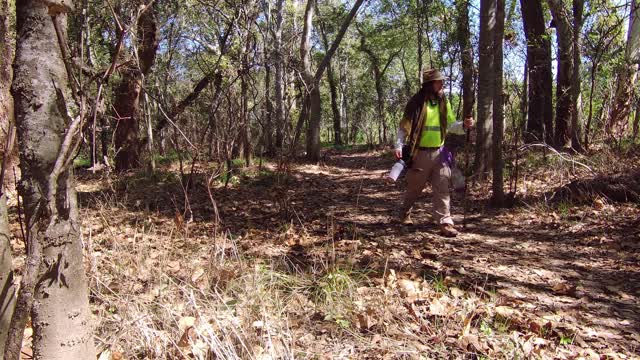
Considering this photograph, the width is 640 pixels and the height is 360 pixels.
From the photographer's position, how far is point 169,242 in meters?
4.74

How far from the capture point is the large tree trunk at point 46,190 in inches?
71.7

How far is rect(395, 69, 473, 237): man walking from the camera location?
5406 mm

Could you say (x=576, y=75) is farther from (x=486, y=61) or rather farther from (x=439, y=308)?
(x=439, y=308)

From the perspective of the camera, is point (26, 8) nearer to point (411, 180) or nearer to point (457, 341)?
point (457, 341)

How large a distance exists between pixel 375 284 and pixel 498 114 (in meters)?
3.69

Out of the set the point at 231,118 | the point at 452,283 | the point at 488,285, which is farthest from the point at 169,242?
the point at 488,285

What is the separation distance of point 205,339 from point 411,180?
12.1ft

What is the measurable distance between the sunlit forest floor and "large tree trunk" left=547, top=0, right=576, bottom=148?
3034mm

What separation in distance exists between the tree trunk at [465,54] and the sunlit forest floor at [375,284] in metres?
4.93

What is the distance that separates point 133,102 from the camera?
34.8ft

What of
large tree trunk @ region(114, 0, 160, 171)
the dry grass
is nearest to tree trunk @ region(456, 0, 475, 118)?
large tree trunk @ region(114, 0, 160, 171)

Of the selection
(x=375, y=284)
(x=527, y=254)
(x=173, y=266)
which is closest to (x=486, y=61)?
(x=527, y=254)

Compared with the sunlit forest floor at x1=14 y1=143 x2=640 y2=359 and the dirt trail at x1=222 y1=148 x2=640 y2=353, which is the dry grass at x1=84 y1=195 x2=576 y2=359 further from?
the dirt trail at x1=222 y1=148 x2=640 y2=353

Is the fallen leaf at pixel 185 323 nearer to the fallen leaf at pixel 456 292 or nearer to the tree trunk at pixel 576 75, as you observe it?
the fallen leaf at pixel 456 292
